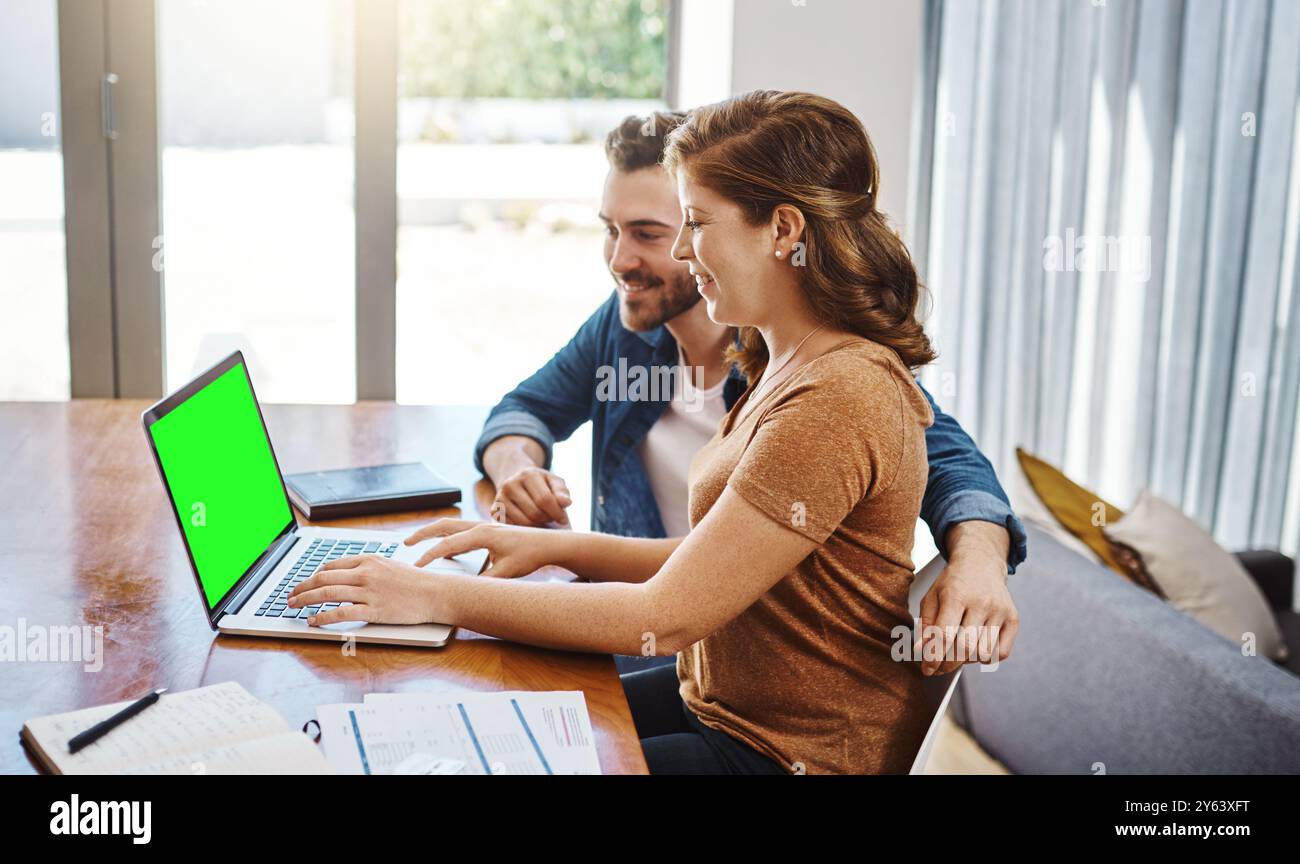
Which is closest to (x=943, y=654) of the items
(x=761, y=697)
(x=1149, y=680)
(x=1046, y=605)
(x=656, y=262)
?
(x=761, y=697)

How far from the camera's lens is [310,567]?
1527mm

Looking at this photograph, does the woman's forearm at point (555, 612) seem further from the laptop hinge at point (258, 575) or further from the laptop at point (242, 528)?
the laptop hinge at point (258, 575)

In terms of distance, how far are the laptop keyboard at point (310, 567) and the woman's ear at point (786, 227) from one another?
63 cm

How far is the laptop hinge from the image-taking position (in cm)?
136

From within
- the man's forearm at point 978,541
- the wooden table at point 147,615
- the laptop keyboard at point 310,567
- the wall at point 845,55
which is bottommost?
the wooden table at point 147,615

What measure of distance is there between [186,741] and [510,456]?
91cm

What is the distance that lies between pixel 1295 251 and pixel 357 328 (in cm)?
224

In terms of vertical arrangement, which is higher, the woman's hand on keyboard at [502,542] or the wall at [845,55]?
the wall at [845,55]

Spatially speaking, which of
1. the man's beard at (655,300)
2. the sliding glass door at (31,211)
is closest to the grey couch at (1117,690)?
the man's beard at (655,300)

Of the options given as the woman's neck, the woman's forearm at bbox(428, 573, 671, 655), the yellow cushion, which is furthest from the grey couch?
the woman's forearm at bbox(428, 573, 671, 655)

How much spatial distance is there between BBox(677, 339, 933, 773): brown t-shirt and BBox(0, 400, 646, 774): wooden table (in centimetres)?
18

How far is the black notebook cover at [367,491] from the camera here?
5.86 feet

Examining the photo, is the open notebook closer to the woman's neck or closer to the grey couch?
→ the woman's neck

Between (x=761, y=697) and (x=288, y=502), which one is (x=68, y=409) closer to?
(x=288, y=502)
